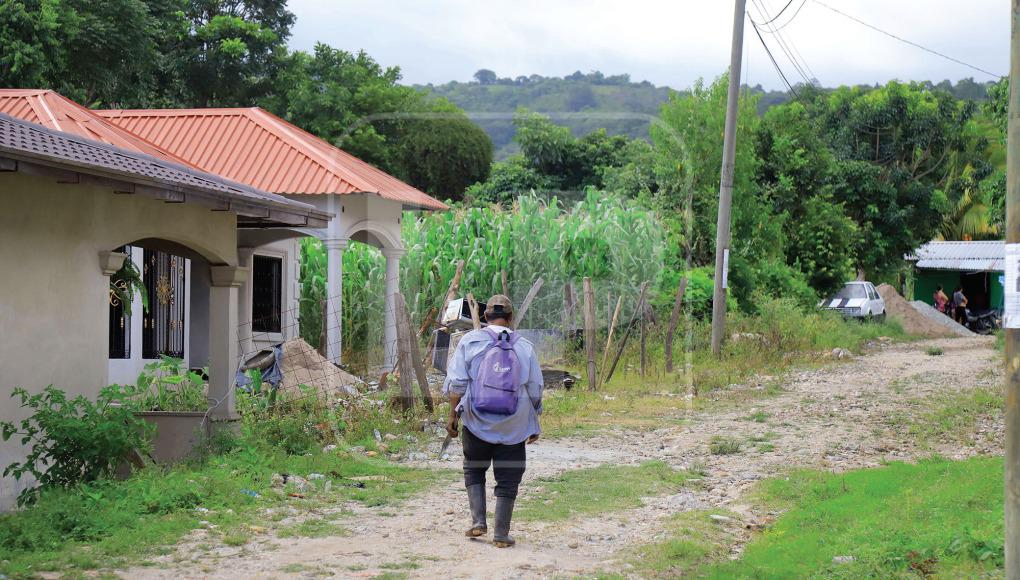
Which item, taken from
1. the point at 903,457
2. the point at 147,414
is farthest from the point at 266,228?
the point at 903,457

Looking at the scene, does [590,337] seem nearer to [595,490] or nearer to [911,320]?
[595,490]

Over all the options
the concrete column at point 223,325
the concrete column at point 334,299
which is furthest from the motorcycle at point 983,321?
the concrete column at point 223,325

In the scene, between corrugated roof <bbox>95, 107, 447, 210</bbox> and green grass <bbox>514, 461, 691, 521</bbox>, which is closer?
green grass <bbox>514, 461, 691, 521</bbox>

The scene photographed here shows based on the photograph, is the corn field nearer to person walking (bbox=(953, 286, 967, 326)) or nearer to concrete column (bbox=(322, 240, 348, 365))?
concrete column (bbox=(322, 240, 348, 365))

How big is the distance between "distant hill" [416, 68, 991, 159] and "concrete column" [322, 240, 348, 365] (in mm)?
5814

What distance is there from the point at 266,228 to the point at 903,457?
7.80 meters

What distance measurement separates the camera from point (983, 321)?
131ft

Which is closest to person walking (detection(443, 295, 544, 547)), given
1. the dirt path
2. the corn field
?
the dirt path

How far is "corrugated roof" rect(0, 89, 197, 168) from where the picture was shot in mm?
12695

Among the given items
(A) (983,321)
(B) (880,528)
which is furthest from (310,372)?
(A) (983,321)

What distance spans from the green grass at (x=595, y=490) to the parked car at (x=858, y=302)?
22125 millimetres

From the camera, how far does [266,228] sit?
497 inches

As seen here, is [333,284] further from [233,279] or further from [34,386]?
[34,386]

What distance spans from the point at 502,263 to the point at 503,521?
14.5m
